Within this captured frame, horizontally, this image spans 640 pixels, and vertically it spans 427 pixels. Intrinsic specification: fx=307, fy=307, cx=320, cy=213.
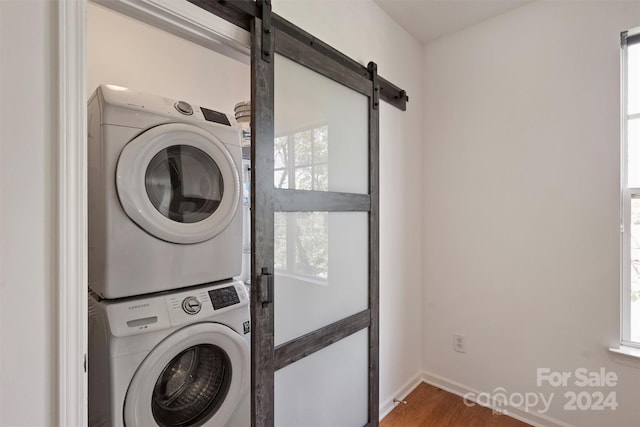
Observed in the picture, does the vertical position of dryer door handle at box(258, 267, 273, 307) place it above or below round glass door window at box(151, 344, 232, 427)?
above

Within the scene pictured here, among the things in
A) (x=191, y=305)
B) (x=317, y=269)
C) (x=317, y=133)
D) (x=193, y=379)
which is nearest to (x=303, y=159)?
(x=317, y=133)

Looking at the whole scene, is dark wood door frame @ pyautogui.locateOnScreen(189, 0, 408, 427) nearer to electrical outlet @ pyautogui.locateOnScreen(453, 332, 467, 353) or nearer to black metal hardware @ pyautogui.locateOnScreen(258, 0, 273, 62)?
black metal hardware @ pyautogui.locateOnScreen(258, 0, 273, 62)

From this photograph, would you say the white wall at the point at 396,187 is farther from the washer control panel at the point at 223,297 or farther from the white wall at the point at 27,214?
the white wall at the point at 27,214

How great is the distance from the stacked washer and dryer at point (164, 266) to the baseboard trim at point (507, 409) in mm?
1495

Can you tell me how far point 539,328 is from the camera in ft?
6.49

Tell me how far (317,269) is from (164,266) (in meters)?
0.74

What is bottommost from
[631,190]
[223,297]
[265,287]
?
[223,297]

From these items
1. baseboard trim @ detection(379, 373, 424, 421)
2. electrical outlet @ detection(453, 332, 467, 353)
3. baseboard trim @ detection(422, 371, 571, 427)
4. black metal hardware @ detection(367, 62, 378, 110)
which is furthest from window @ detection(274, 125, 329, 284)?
baseboard trim @ detection(422, 371, 571, 427)

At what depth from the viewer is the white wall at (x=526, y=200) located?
175 centimetres

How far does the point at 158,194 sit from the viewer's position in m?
1.53

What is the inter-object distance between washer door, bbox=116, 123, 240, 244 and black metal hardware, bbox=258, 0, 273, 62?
0.60m

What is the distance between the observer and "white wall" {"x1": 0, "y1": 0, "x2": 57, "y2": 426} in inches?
30.6

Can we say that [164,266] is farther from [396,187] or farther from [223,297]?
[396,187]

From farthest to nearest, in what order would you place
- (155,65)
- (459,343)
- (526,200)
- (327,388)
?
(459,343) → (155,65) → (526,200) → (327,388)
